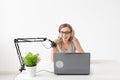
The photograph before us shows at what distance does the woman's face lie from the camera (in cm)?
246

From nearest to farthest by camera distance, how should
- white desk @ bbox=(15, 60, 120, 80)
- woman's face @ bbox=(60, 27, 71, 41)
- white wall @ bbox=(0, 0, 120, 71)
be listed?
white desk @ bbox=(15, 60, 120, 80)
woman's face @ bbox=(60, 27, 71, 41)
white wall @ bbox=(0, 0, 120, 71)

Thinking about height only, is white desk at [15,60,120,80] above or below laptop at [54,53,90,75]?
below

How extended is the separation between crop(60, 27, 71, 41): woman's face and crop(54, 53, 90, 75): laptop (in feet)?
2.11

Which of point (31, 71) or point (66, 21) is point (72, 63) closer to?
point (31, 71)

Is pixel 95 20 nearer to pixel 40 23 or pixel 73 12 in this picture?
pixel 73 12

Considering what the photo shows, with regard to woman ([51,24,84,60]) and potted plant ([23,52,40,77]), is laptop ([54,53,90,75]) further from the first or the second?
woman ([51,24,84,60])

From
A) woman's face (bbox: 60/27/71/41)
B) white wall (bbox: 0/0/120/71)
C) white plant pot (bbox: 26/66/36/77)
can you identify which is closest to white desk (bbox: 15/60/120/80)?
white plant pot (bbox: 26/66/36/77)

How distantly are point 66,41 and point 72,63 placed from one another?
0.80 m

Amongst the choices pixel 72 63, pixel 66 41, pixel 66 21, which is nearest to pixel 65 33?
pixel 66 41

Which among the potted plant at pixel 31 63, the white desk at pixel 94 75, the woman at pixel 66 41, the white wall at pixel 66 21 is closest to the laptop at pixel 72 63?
the white desk at pixel 94 75

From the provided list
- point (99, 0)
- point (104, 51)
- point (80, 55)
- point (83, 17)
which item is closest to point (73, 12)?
point (83, 17)

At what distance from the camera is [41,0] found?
3.79 m

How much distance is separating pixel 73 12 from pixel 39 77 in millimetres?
2172

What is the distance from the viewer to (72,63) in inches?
72.2
